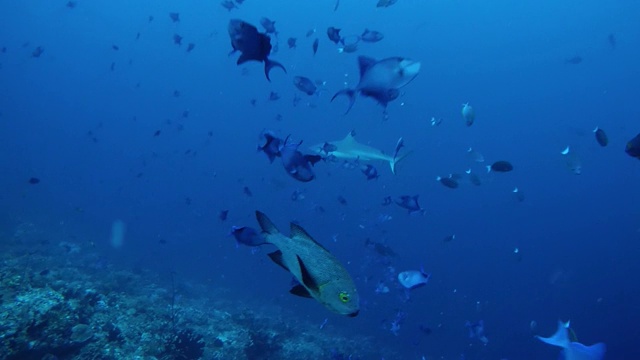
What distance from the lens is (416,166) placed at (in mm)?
109688

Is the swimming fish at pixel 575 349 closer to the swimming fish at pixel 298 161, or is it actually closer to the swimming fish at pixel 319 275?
the swimming fish at pixel 298 161

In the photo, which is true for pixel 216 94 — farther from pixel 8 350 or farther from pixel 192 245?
pixel 8 350

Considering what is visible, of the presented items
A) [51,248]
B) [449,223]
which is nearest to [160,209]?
[51,248]

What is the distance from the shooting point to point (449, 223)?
94.8 metres

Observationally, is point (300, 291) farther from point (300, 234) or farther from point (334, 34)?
point (334, 34)

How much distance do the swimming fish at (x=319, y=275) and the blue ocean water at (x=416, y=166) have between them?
66.4 ft

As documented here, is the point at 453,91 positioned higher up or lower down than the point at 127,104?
lower down

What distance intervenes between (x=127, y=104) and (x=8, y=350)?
17328cm

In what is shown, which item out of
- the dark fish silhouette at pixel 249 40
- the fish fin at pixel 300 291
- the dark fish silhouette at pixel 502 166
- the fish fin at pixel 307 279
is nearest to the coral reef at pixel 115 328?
the dark fish silhouette at pixel 502 166

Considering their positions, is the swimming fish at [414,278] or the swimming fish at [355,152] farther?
the swimming fish at [414,278]

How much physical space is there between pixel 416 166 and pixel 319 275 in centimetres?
11155

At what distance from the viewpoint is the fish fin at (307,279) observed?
155cm

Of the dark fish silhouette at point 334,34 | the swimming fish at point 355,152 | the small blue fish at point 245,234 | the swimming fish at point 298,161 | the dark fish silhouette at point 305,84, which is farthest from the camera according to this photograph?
the dark fish silhouette at point 305,84

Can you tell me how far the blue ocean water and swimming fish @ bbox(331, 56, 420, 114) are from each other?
17805mm
